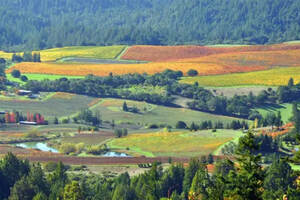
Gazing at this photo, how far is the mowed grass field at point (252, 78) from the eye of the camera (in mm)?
166812

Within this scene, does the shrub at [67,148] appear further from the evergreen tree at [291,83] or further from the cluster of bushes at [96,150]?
the evergreen tree at [291,83]

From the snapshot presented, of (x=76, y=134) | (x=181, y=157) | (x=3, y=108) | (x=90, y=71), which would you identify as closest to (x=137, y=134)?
(x=76, y=134)

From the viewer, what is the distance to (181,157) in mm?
108938

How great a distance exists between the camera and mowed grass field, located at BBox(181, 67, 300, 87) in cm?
16681

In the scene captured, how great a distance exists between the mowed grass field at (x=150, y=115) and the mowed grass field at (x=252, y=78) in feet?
71.0

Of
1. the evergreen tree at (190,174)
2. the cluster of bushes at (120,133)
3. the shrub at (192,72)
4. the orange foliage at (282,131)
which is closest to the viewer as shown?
the evergreen tree at (190,174)

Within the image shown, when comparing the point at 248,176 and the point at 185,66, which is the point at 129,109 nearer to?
the point at 185,66

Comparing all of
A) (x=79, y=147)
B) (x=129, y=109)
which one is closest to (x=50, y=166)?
(x=79, y=147)

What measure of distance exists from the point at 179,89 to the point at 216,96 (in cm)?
871

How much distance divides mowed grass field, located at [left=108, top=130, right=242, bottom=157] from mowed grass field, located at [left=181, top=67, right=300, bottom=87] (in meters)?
42.0

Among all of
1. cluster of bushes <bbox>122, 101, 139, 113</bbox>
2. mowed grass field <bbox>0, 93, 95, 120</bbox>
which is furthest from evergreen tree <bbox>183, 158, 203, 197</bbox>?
cluster of bushes <bbox>122, 101, 139, 113</bbox>

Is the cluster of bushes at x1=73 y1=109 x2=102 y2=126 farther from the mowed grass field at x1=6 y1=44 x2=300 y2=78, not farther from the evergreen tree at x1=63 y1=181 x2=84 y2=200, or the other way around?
the evergreen tree at x1=63 y1=181 x2=84 y2=200

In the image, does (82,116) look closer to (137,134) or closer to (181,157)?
(137,134)

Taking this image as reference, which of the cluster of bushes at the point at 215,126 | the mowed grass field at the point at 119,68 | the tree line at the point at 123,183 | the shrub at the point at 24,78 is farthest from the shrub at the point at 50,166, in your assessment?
the mowed grass field at the point at 119,68
